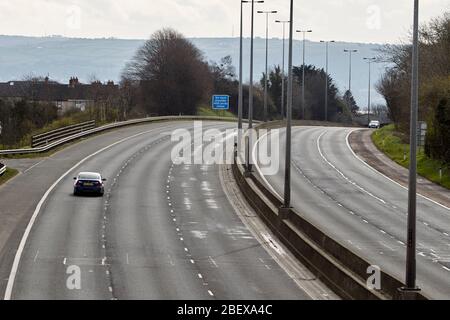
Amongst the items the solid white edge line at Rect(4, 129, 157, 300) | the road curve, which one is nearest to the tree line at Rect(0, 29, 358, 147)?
the solid white edge line at Rect(4, 129, 157, 300)

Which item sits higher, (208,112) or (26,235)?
(208,112)

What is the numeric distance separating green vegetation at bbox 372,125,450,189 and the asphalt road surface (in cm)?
358

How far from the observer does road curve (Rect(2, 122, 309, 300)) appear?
31.1m

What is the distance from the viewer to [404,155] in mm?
81812

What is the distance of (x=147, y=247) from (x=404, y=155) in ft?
150

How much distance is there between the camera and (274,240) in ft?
140

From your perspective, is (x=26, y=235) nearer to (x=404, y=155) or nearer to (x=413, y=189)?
(x=413, y=189)

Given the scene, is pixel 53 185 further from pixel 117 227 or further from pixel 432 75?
pixel 432 75

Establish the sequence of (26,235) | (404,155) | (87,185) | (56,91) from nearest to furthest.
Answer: (26,235) < (87,185) < (404,155) < (56,91)

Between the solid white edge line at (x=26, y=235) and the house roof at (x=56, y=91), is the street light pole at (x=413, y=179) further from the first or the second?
the house roof at (x=56, y=91)

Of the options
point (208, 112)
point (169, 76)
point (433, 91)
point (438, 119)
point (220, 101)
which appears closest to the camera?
point (438, 119)

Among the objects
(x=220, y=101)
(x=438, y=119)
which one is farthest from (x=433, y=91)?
(x=220, y=101)

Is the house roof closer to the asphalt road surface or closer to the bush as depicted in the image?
the bush

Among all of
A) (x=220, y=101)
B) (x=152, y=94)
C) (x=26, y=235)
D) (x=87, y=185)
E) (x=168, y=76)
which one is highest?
(x=168, y=76)
